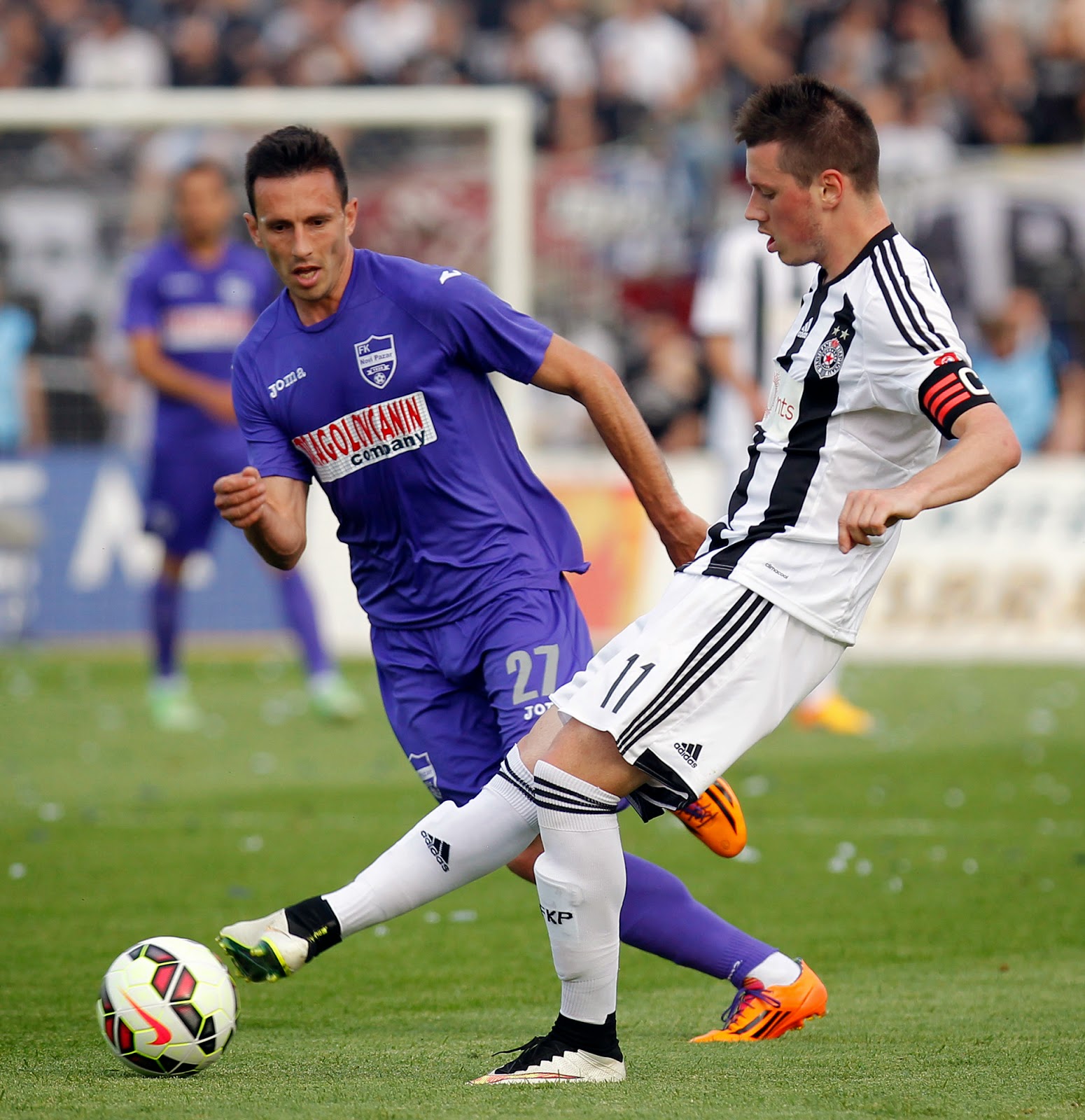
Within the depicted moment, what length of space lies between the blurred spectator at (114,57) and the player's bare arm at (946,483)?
51.2 ft

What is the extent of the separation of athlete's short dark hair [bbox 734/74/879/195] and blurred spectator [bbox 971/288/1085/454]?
11110mm

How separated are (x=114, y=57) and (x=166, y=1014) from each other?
618 inches

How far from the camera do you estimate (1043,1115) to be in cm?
377

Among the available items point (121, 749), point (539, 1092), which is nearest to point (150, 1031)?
point (539, 1092)

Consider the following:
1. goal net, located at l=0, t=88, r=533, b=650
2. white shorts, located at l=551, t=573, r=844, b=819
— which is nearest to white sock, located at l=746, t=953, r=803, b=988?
white shorts, located at l=551, t=573, r=844, b=819

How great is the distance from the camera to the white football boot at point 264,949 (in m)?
4.35

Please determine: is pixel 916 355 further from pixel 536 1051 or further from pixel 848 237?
pixel 536 1051

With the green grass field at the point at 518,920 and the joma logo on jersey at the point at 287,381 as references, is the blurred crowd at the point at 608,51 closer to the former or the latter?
the green grass field at the point at 518,920

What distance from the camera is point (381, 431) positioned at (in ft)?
16.0

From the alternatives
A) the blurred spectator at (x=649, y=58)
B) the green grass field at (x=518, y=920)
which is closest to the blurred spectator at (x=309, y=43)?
the blurred spectator at (x=649, y=58)

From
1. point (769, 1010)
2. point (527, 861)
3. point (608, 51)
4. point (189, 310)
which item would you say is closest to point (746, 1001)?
point (769, 1010)

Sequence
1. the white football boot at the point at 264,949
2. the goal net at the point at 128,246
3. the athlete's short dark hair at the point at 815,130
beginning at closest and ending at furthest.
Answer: the athlete's short dark hair at the point at 815,130 → the white football boot at the point at 264,949 → the goal net at the point at 128,246

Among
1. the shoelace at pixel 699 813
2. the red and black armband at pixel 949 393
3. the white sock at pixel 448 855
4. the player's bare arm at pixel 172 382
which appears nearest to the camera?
the red and black armband at pixel 949 393

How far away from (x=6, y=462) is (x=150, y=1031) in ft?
33.6
